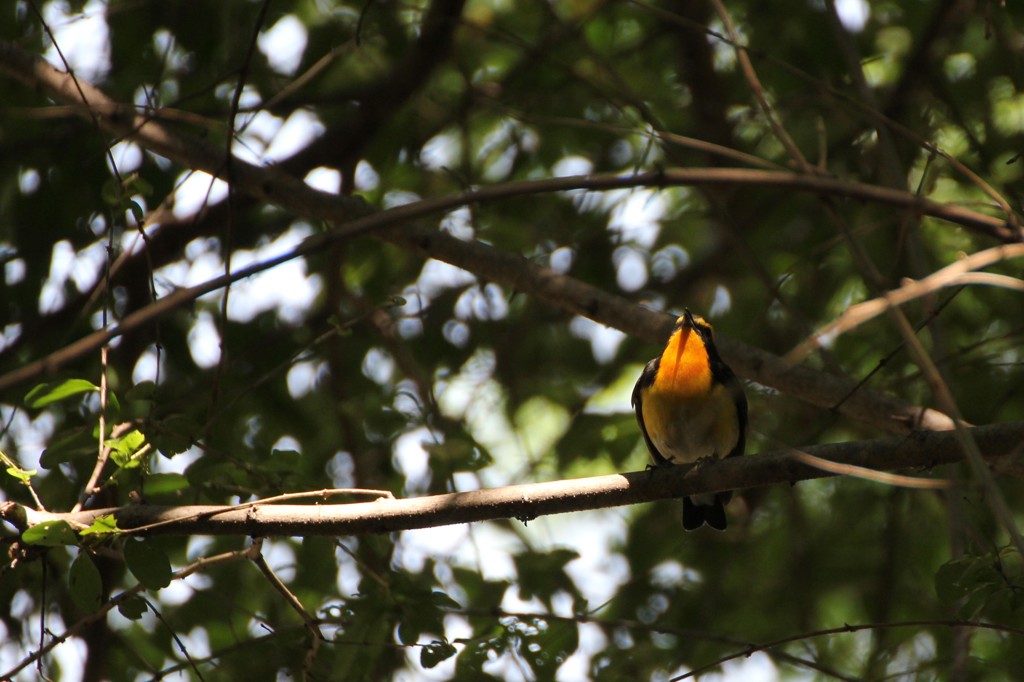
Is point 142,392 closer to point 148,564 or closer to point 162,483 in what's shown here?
point 162,483

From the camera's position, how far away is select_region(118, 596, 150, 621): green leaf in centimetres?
313

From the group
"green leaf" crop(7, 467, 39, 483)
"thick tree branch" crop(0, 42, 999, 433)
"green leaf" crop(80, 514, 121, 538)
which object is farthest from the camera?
"thick tree branch" crop(0, 42, 999, 433)

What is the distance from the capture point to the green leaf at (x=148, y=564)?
2.91m

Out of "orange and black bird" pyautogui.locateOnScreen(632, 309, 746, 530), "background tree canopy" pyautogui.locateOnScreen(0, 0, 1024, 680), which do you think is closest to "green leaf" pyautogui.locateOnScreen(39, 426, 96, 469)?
"background tree canopy" pyautogui.locateOnScreen(0, 0, 1024, 680)

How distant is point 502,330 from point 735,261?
5.80ft

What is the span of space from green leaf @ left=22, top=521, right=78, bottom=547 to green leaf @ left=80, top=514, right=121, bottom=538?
0.20 ft

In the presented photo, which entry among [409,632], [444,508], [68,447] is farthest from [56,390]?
[409,632]

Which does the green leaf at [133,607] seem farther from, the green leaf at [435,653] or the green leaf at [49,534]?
the green leaf at [435,653]

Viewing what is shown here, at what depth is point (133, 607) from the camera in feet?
10.3

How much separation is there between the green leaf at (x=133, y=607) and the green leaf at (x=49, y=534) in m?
0.54

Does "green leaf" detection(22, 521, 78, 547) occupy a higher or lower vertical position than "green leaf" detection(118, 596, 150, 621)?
lower

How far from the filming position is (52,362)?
1.59m

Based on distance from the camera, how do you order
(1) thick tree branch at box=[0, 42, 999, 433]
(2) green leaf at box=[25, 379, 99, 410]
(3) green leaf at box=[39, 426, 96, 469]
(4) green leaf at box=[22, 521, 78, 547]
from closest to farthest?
(4) green leaf at box=[22, 521, 78, 547] → (2) green leaf at box=[25, 379, 99, 410] → (3) green leaf at box=[39, 426, 96, 469] → (1) thick tree branch at box=[0, 42, 999, 433]

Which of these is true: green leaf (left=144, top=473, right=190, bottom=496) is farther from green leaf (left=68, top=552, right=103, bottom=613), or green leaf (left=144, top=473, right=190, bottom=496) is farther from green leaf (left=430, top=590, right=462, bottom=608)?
green leaf (left=430, top=590, right=462, bottom=608)
